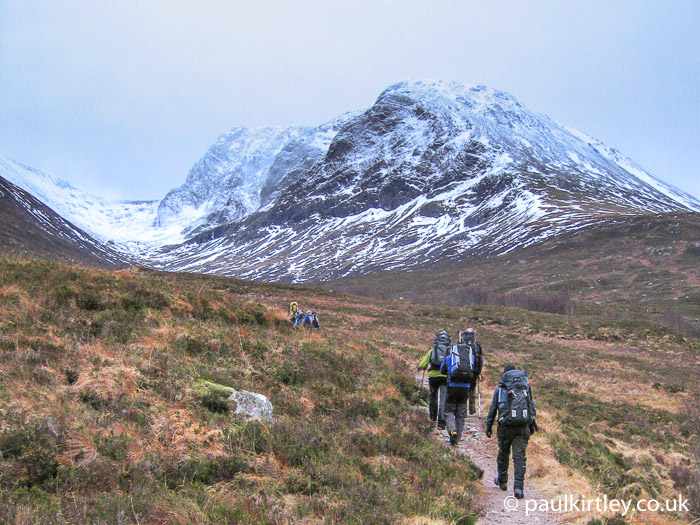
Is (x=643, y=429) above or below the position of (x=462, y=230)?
below

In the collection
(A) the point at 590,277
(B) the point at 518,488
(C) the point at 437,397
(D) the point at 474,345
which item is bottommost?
(B) the point at 518,488

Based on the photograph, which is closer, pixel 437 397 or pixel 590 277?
pixel 437 397

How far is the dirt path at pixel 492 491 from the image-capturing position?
633cm

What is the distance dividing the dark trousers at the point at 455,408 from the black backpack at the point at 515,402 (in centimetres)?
169

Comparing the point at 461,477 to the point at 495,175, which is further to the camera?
the point at 495,175

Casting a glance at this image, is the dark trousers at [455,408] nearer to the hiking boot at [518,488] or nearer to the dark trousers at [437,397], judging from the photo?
the dark trousers at [437,397]

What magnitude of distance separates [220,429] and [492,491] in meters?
4.74

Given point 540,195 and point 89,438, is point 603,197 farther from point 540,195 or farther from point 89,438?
point 89,438

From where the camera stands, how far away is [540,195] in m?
165

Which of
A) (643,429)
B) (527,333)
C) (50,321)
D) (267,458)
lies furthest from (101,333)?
(527,333)

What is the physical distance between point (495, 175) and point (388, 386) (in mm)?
204670

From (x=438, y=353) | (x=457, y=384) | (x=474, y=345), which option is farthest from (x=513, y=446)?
(x=474, y=345)

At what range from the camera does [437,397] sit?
430 inches

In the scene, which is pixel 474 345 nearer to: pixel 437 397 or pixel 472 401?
pixel 437 397
